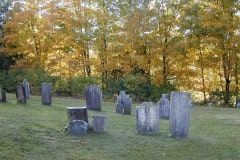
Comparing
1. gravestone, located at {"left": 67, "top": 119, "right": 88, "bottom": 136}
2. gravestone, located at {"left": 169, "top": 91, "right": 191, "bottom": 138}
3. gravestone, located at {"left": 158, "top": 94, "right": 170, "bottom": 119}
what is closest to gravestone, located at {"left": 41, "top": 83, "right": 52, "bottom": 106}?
gravestone, located at {"left": 158, "top": 94, "right": 170, "bottom": 119}

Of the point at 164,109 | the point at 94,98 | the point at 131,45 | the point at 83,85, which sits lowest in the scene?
the point at 164,109

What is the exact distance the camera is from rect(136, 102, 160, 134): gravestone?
9891 mm

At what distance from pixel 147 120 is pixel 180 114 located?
81cm

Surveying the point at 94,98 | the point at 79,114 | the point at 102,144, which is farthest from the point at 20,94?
the point at 102,144

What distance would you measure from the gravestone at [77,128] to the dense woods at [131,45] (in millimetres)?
17818

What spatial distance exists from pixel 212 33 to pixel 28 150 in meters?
22.7

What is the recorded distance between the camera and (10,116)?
35.5 ft

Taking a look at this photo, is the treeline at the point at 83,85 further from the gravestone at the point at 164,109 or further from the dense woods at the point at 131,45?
the gravestone at the point at 164,109

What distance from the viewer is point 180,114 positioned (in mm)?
9836

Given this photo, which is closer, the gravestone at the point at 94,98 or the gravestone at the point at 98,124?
the gravestone at the point at 98,124

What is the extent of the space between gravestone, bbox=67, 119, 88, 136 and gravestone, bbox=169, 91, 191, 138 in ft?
7.20

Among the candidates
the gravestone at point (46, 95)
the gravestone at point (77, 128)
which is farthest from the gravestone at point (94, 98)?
the gravestone at point (77, 128)

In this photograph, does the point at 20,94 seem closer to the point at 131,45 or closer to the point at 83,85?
the point at 83,85

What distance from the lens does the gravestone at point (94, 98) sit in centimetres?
1549
